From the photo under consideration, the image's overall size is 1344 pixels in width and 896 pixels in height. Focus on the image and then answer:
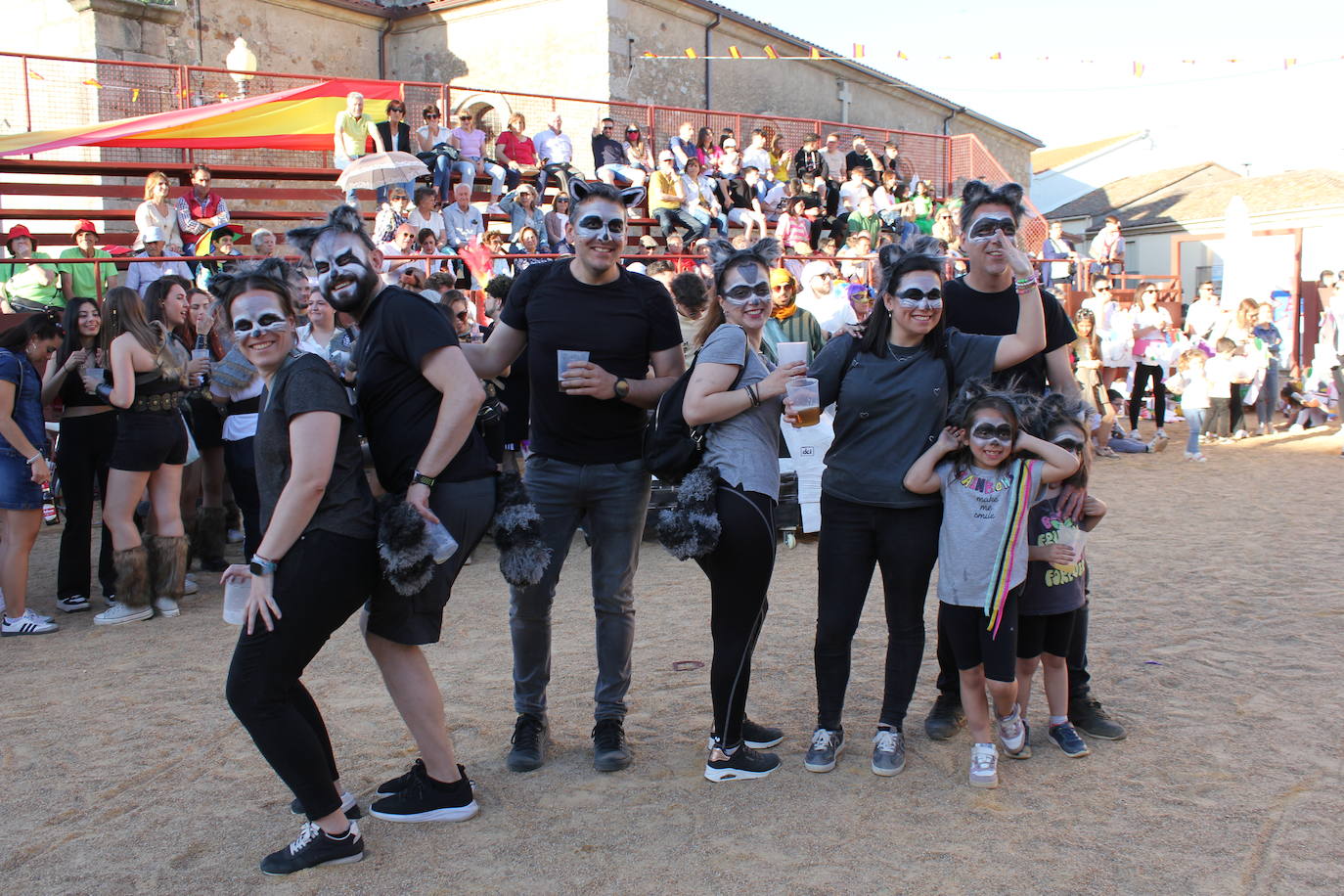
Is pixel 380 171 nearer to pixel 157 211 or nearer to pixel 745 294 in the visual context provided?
pixel 157 211

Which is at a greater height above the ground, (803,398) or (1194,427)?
(803,398)

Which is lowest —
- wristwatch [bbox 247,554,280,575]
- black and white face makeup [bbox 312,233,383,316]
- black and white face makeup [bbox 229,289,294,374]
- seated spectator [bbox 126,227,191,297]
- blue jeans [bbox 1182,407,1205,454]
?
blue jeans [bbox 1182,407,1205,454]

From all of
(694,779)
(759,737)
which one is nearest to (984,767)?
(759,737)

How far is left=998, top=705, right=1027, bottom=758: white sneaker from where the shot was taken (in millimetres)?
3783

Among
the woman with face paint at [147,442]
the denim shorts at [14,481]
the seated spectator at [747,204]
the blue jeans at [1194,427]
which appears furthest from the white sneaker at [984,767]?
the seated spectator at [747,204]

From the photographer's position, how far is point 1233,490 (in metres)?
9.70

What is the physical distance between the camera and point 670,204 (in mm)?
15016

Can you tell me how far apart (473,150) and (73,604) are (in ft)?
33.7

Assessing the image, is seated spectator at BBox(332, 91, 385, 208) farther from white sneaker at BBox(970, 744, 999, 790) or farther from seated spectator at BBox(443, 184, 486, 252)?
white sneaker at BBox(970, 744, 999, 790)

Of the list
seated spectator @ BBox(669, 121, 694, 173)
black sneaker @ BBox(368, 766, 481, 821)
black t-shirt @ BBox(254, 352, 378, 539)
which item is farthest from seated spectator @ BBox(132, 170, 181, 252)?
black sneaker @ BBox(368, 766, 481, 821)

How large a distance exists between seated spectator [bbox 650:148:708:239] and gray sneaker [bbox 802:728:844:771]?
11.5 m

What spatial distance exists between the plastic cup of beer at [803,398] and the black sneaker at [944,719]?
1397mm

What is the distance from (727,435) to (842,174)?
54.8 feet

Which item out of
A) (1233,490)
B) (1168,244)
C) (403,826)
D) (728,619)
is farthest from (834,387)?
(1168,244)
